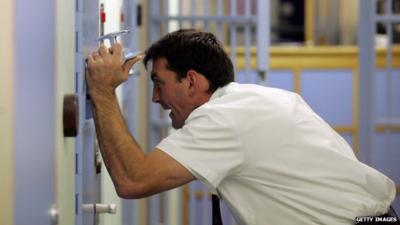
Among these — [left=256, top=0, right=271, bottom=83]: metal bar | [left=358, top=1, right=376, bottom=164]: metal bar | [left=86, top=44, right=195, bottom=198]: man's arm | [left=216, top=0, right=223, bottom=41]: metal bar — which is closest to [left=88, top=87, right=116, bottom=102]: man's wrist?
[left=86, top=44, right=195, bottom=198]: man's arm

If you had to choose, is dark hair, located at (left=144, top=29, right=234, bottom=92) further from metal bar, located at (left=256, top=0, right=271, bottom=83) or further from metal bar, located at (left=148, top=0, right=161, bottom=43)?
metal bar, located at (left=148, top=0, right=161, bottom=43)

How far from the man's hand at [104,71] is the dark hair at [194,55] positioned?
0.18 metres

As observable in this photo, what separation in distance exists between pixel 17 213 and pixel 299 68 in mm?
3581

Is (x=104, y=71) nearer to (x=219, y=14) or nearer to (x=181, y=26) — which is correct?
(x=219, y=14)

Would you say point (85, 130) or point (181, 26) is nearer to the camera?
point (85, 130)

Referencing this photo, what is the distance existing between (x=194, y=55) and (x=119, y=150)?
34 centimetres

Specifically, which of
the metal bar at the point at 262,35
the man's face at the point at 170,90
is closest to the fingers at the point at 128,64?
the man's face at the point at 170,90

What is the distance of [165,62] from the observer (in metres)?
1.75

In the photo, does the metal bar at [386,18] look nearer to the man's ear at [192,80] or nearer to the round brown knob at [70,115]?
the man's ear at [192,80]

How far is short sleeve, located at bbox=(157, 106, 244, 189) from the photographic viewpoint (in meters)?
1.54

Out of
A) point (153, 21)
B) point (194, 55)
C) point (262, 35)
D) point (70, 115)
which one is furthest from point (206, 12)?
point (70, 115)

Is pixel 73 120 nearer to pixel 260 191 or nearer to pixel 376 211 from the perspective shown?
pixel 260 191

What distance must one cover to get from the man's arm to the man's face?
0.16 meters

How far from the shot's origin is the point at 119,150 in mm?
1568
